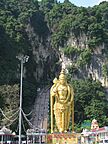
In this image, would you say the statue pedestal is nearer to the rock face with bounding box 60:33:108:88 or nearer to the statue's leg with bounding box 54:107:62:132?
the statue's leg with bounding box 54:107:62:132

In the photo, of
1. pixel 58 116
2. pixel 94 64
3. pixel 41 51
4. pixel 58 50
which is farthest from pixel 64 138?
pixel 41 51

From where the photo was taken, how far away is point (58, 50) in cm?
4850

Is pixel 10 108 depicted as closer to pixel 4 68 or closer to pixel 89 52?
pixel 4 68

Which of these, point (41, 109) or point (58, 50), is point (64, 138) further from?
point (58, 50)

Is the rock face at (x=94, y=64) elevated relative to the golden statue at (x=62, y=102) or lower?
elevated

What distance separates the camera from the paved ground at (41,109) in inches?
1408

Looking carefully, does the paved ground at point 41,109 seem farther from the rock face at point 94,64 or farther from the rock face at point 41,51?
the rock face at point 41,51

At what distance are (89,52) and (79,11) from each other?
617 centimetres

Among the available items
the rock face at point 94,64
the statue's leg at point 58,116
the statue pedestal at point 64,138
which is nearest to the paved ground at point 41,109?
the rock face at point 94,64

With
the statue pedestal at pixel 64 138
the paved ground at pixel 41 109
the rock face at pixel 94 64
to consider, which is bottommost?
the statue pedestal at pixel 64 138

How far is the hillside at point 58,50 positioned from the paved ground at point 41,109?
0.72m

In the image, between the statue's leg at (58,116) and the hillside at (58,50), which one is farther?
the hillside at (58,50)

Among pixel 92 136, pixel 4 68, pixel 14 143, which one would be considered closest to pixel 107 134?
pixel 92 136

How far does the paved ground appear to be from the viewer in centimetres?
3576
